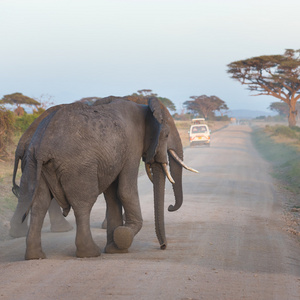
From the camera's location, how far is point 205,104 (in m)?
91.6

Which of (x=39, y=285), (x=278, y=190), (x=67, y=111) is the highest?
(x=67, y=111)

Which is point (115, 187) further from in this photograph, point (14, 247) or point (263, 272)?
point (263, 272)

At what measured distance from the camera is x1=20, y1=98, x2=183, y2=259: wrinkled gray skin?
20.7ft

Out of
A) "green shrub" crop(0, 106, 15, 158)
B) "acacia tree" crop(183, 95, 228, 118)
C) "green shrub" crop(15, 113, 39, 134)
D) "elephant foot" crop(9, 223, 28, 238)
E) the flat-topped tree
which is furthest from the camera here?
"acacia tree" crop(183, 95, 228, 118)

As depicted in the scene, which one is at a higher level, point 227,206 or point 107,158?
point 107,158

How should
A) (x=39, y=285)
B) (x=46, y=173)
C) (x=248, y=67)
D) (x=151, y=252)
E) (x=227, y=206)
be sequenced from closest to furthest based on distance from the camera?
(x=39, y=285)
(x=46, y=173)
(x=151, y=252)
(x=227, y=206)
(x=248, y=67)

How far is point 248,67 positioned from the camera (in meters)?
46.3

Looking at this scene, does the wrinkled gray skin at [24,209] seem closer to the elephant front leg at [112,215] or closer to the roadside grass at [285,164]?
the elephant front leg at [112,215]

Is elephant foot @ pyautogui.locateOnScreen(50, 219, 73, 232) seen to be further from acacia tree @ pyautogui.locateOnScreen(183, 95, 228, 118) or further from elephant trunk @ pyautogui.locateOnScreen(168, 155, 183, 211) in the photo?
acacia tree @ pyautogui.locateOnScreen(183, 95, 228, 118)

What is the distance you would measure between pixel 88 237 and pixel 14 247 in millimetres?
1441

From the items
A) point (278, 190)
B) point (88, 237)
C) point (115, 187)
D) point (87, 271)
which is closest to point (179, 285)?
point (87, 271)

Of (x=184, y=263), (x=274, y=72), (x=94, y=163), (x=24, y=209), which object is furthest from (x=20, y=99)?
(x=184, y=263)

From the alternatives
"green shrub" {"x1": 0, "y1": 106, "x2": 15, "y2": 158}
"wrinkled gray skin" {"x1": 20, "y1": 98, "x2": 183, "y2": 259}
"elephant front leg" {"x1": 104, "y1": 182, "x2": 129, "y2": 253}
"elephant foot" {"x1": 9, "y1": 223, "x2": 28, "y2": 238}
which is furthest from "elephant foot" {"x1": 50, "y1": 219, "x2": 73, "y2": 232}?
"green shrub" {"x1": 0, "y1": 106, "x2": 15, "y2": 158}

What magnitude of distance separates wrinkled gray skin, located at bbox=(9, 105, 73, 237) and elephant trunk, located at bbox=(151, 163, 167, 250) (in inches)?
64.6
